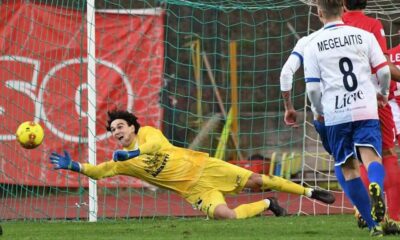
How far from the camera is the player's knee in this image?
9.41 metres

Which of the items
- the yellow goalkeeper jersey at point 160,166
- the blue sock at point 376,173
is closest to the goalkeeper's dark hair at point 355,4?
the blue sock at point 376,173

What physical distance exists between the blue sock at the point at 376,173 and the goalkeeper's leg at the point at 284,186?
3.23 metres

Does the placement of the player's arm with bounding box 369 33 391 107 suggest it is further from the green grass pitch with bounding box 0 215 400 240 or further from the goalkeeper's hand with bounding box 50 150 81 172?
the goalkeeper's hand with bounding box 50 150 81 172

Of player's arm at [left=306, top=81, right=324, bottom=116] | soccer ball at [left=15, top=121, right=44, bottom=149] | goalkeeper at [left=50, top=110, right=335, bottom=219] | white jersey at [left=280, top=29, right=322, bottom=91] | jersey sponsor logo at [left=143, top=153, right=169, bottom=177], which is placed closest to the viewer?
player's arm at [left=306, top=81, right=324, bottom=116]

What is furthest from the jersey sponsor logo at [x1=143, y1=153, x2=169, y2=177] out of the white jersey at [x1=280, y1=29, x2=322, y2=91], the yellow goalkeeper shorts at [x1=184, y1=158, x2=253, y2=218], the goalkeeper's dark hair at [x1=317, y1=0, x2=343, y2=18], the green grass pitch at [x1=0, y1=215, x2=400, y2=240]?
the goalkeeper's dark hair at [x1=317, y1=0, x2=343, y2=18]

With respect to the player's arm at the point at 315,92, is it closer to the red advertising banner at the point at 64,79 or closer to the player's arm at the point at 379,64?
the player's arm at the point at 379,64

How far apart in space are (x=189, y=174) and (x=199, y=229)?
1.76m

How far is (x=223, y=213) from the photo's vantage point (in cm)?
944

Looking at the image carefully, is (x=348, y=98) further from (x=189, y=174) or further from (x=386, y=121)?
(x=189, y=174)

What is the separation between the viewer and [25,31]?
38.3 ft

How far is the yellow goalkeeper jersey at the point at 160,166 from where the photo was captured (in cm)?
934

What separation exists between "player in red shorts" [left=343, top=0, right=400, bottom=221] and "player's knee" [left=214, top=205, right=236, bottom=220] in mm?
2120

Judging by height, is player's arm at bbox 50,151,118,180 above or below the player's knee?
above

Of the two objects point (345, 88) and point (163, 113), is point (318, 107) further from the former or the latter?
point (163, 113)
